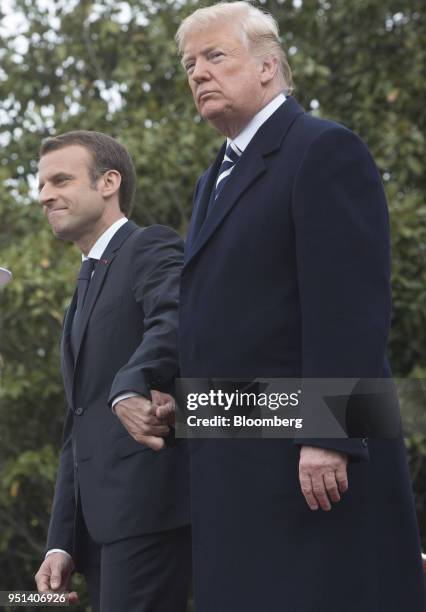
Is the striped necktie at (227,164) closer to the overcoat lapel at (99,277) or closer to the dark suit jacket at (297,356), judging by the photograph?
the dark suit jacket at (297,356)

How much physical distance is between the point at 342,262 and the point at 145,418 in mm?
578

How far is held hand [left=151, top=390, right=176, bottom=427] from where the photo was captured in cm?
248

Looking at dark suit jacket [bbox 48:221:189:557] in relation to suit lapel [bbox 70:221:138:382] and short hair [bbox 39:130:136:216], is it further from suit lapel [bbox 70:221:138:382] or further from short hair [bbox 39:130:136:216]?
short hair [bbox 39:130:136:216]

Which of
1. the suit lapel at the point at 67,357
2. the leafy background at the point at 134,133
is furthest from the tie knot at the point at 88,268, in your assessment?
the leafy background at the point at 134,133

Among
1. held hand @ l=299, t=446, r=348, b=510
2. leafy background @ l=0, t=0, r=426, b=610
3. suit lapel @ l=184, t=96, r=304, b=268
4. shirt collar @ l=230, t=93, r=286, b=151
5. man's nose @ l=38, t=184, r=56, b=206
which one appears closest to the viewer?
held hand @ l=299, t=446, r=348, b=510

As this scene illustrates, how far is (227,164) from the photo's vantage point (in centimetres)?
259

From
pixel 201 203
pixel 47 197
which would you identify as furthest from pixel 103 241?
pixel 201 203

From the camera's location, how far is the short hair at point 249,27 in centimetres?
258

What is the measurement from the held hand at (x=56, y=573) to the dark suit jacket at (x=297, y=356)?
67cm

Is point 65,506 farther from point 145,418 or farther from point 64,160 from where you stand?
point 64,160

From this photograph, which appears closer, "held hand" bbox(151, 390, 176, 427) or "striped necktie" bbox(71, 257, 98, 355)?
"held hand" bbox(151, 390, 176, 427)

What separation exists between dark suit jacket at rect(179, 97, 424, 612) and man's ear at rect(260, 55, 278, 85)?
0.70 feet

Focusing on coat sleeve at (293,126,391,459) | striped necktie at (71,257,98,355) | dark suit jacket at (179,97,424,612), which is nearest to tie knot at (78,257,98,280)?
striped necktie at (71,257,98,355)

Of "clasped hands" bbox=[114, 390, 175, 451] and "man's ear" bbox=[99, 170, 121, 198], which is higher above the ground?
"man's ear" bbox=[99, 170, 121, 198]
